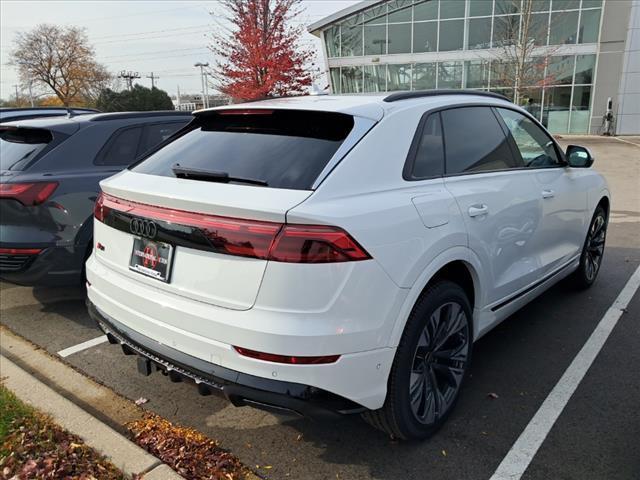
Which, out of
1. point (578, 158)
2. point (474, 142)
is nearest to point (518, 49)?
point (578, 158)

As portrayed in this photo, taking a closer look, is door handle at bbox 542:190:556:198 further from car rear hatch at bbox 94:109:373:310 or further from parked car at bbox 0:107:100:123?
parked car at bbox 0:107:100:123

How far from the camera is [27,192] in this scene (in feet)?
13.4

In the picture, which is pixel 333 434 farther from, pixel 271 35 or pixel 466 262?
pixel 271 35

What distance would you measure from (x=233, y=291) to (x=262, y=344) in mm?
252

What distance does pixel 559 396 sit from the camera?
320 centimetres

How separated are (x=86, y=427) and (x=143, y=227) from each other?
1237 mm

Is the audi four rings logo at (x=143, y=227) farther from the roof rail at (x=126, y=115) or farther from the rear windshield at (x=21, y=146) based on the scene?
the roof rail at (x=126, y=115)

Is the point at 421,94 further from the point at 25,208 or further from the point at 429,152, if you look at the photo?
the point at 25,208

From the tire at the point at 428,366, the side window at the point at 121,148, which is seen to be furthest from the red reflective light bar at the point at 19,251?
the tire at the point at 428,366

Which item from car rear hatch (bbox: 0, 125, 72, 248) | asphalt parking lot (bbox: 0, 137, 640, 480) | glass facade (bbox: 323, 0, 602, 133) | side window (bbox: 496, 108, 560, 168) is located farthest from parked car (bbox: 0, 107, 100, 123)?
glass facade (bbox: 323, 0, 602, 133)

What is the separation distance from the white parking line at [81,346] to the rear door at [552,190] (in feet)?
11.0

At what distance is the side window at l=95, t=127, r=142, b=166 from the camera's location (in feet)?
15.4

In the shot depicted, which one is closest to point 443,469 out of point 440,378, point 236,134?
point 440,378

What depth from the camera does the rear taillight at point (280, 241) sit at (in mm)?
2055
